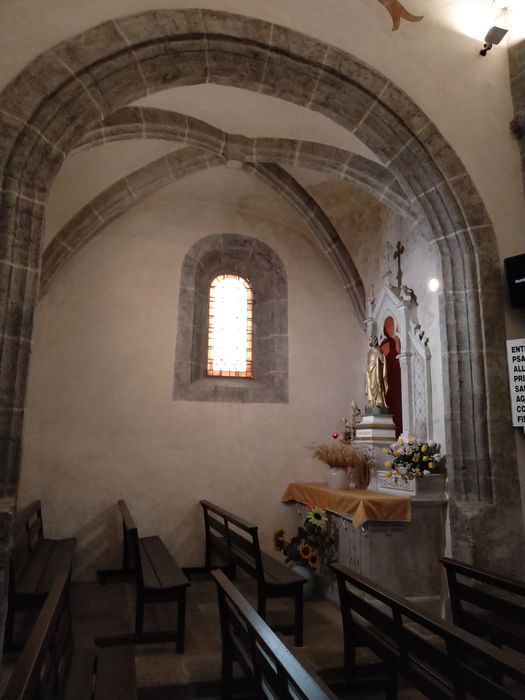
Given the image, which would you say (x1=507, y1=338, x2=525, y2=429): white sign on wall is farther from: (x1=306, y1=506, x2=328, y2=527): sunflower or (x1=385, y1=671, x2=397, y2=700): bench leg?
(x1=385, y1=671, x2=397, y2=700): bench leg

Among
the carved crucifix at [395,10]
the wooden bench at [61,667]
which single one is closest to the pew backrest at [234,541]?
the wooden bench at [61,667]

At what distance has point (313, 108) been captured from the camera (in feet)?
16.9

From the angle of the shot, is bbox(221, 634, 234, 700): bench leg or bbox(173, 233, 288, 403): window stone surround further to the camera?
bbox(173, 233, 288, 403): window stone surround

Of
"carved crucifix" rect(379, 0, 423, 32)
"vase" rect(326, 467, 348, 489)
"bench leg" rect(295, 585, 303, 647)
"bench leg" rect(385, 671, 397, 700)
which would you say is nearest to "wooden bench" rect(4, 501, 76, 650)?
"bench leg" rect(295, 585, 303, 647)

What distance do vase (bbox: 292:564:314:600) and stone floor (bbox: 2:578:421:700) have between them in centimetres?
11

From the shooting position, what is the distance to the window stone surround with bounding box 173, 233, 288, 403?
7547 mm

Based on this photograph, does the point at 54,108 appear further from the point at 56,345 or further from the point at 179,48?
the point at 56,345

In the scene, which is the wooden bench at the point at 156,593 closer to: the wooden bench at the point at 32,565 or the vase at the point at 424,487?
the wooden bench at the point at 32,565

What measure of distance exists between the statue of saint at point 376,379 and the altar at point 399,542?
58.9 inches

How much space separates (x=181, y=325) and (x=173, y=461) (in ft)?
6.29

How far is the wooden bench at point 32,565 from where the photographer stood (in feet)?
13.1

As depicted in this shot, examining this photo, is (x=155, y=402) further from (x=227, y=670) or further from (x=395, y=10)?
(x=395, y=10)

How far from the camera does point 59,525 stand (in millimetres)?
6645

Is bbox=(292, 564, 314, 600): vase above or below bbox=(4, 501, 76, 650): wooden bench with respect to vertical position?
below
